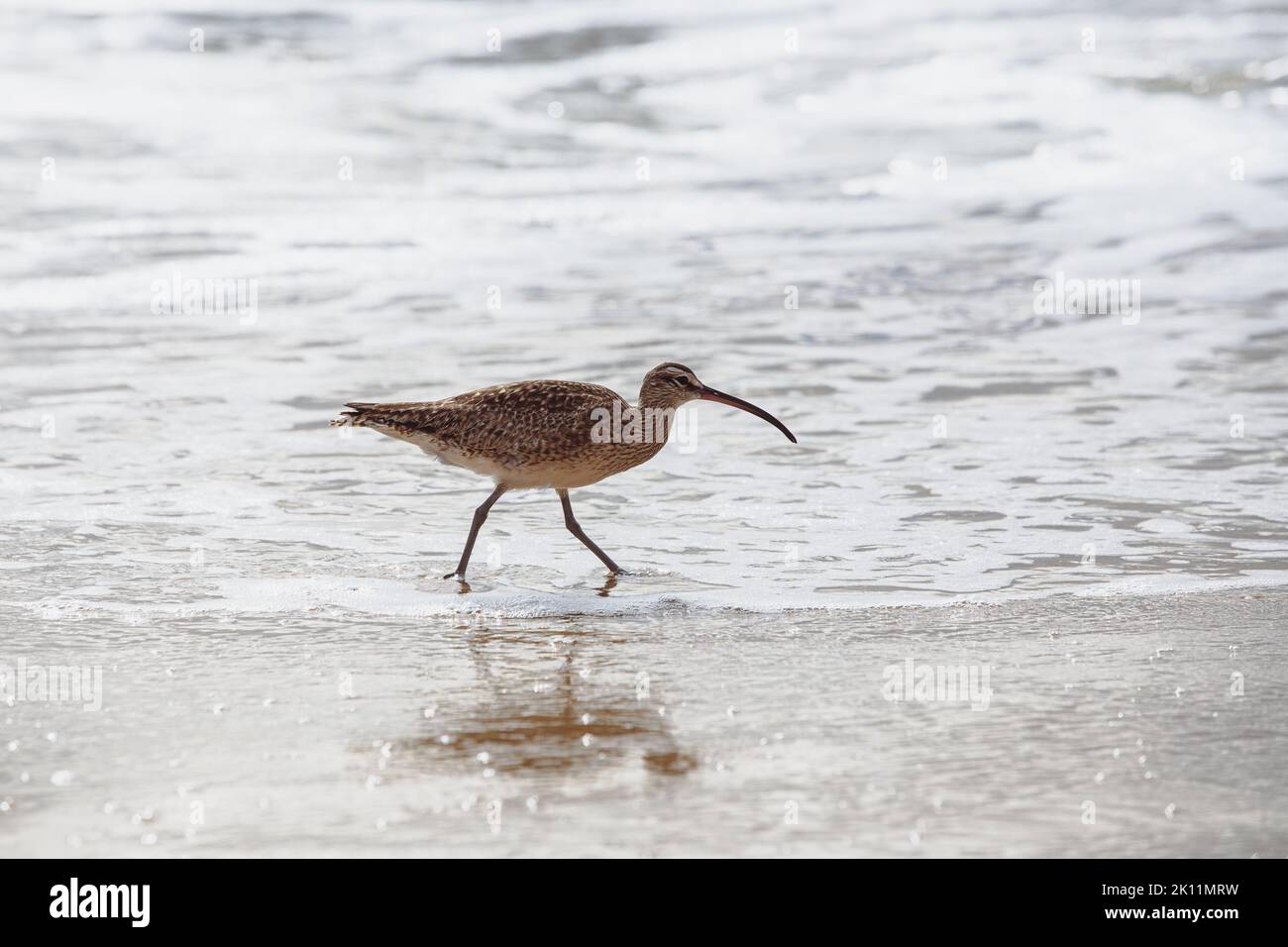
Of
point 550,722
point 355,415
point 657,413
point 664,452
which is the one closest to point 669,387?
point 657,413

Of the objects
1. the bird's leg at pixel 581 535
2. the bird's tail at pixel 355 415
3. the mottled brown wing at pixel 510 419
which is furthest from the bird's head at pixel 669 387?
the bird's tail at pixel 355 415

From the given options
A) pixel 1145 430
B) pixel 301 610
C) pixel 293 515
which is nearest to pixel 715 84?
pixel 1145 430

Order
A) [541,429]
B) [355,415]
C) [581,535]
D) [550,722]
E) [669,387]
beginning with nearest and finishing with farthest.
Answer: [550,722], [541,429], [581,535], [355,415], [669,387]

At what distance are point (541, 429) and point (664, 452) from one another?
7.49 ft

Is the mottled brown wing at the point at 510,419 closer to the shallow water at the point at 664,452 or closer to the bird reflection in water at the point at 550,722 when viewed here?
the shallow water at the point at 664,452

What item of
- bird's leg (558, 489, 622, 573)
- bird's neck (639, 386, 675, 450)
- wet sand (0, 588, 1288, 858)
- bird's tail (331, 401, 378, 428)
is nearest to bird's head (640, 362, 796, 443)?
bird's neck (639, 386, 675, 450)

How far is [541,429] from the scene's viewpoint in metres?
7.20

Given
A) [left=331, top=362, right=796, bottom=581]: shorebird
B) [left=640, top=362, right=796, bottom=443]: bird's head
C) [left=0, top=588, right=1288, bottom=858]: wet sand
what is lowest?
[left=0, top=588, right=1288, bottom=858]: wet sand

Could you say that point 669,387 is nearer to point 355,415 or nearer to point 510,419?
point 510,419

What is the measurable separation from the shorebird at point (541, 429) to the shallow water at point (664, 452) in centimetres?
38

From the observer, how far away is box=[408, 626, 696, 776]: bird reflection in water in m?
4.79

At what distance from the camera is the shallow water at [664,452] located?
476cm

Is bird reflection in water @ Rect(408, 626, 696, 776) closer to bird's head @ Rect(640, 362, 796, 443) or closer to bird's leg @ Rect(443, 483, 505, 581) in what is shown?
bird's leg @ Rect(443, 483, 505, 581)
